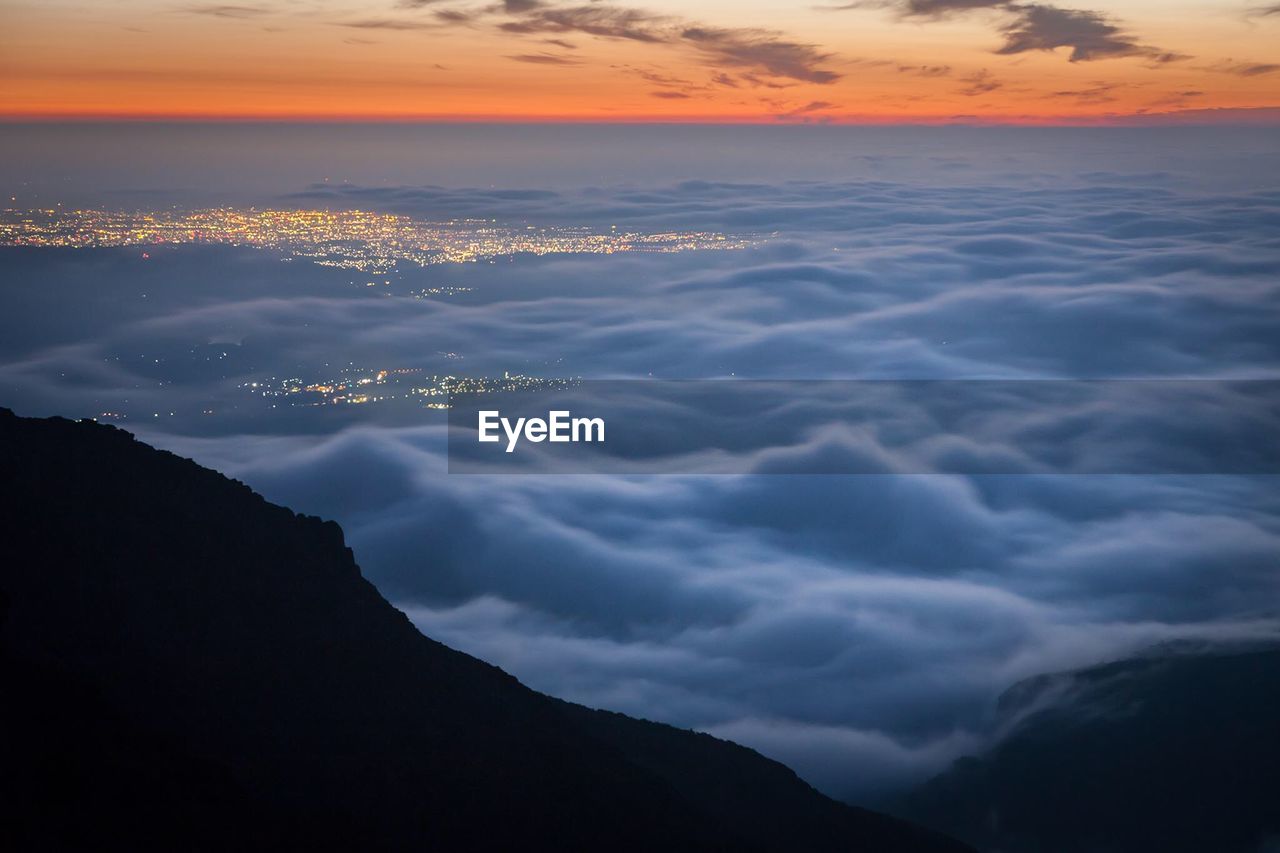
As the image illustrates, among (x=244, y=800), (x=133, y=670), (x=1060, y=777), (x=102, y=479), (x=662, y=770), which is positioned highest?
(x=102, y=479)

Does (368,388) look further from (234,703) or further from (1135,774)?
(234,703)

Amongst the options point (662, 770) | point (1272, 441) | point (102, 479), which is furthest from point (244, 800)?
point (1272, 441)

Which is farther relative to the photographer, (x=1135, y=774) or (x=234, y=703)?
(x=1135, y=774)

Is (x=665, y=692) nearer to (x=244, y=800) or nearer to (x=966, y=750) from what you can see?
(x=966, y=750)

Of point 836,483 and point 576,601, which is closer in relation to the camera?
point 576,601

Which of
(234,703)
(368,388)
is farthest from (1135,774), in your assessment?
(368,388)

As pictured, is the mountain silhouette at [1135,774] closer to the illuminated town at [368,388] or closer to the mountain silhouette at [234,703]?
the mountain silhouette at [234,703]
